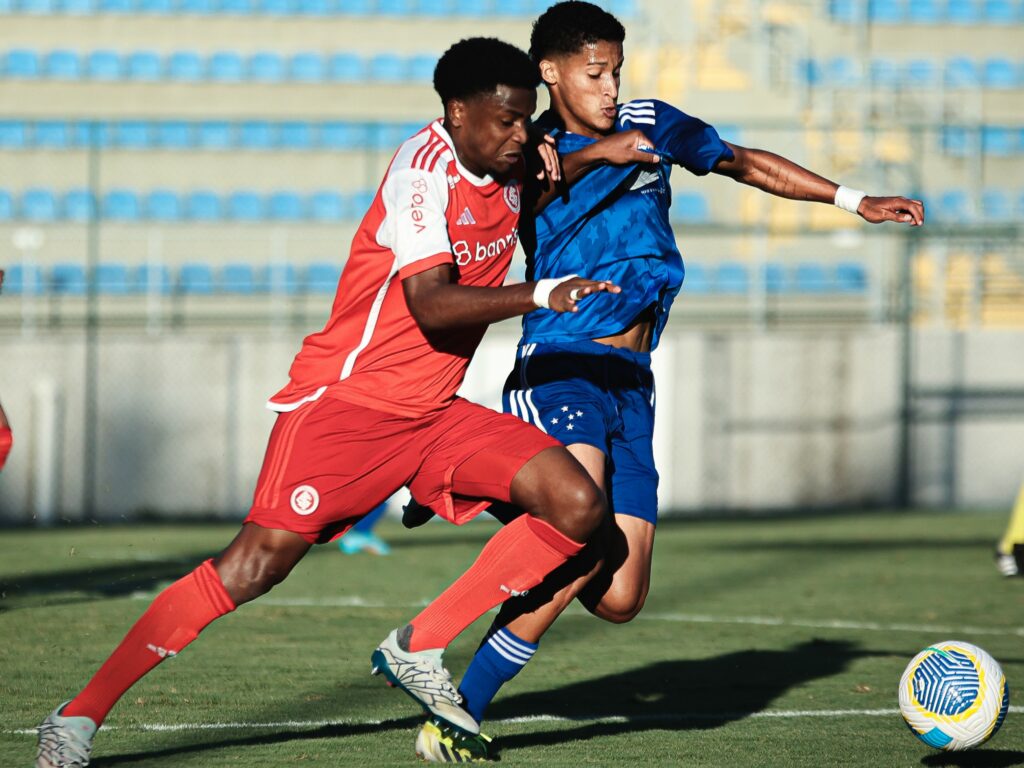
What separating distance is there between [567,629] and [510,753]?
3.15 metres

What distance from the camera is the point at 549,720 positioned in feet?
16.8

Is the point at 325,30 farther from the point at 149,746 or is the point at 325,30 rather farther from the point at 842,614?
the point at 149,746

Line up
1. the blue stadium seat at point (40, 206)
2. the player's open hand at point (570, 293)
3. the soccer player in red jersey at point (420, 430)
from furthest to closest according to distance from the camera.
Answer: the blue stadium seat at point (40, 206) < the soccer player in red jersey at point (420, 430) < the player's open hand at point (570, 293)

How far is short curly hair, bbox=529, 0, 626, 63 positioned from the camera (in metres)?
4.89

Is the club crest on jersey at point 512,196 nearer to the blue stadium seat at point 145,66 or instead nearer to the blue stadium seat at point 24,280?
the blue stadium seat at point 24,280

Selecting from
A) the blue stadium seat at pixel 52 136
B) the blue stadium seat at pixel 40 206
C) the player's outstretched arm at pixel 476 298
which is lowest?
the player's outstretched arm at pixel 476 298

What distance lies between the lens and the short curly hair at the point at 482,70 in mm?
4176

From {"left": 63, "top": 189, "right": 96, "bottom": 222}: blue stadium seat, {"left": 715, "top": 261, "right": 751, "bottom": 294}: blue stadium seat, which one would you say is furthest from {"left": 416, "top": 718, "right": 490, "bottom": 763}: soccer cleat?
{"left": 63, "top": 189, "right": 96, "bottom": 222}: blue stadium seat

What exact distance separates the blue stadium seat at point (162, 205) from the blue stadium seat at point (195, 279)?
2583 mm

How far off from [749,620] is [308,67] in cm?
1935

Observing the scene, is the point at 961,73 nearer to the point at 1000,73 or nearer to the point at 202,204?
the point at 1000,73

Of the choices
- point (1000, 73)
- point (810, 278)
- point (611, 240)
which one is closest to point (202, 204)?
point (810, 278)

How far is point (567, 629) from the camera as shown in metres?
7.66

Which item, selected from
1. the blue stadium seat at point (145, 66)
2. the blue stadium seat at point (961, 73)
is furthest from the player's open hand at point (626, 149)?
the blue stadium seat at point (145, 66)
